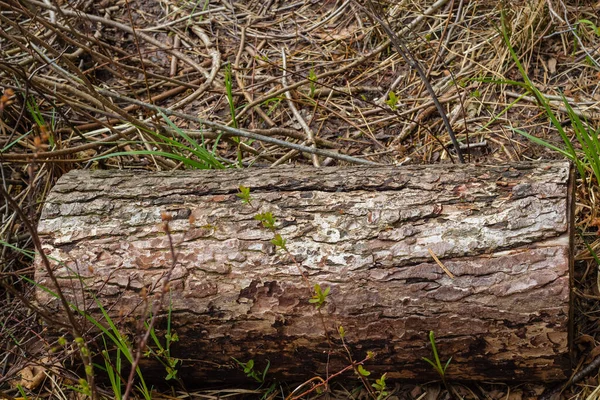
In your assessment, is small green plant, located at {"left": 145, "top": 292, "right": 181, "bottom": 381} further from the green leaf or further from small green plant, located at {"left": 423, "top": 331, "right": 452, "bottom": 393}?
small green plant, located at {"left": 423, "top": 331, "right": 452, "bottom": 393}

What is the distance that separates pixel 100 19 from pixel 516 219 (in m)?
2.79

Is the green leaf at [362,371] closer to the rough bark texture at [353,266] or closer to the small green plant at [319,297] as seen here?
the rough bark texture at [353,266]

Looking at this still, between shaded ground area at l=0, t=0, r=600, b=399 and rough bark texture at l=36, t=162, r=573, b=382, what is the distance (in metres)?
0.54

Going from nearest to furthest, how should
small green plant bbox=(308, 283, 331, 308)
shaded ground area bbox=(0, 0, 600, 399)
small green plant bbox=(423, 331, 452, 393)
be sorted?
1. small green plant bbox=(308, 283, 331, 308)
2. small green plant bbox=(423, 331, 452, 393)
3. shaded ground area bbox=(0, 0, 600, 399)

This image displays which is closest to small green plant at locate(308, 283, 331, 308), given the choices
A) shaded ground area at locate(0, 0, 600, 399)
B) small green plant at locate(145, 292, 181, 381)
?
small green plant at locate(145, 292, 181, 381)

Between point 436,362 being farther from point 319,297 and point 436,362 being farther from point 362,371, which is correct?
point 319,297

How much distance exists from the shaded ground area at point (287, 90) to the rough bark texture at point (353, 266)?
0.54 meters

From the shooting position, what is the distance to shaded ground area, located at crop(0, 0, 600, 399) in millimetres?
2902

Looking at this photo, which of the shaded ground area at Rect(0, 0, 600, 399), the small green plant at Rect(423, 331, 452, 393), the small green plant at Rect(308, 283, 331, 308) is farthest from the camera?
the shaded ground area at Rect(0, 0, 600, 399)

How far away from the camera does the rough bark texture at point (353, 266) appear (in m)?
1.93

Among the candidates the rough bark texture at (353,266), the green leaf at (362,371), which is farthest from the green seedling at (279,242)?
the green leaf at (362,371)

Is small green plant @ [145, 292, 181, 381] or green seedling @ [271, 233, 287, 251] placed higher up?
green seedling @ [271, 233, 287, 251]

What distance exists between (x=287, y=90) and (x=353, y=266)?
4.73 feet

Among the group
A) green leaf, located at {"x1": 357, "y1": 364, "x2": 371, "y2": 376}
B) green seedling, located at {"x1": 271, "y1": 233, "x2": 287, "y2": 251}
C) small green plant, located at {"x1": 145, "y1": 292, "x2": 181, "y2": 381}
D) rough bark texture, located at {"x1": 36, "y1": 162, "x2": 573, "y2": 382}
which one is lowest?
small green plant, located at {"x1": 145, "y1": 292, "x2": 181, "y2": 381}
